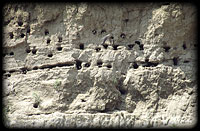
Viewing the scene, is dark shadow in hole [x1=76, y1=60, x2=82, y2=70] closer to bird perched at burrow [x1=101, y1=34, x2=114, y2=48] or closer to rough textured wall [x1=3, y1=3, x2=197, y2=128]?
rough textured wall [x1=3, y1=3, x2=197, y2=128]

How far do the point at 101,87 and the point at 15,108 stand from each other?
9.85 feet

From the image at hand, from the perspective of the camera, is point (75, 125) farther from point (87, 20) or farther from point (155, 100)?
point (87, 20)

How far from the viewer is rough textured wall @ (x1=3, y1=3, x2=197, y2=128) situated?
15055mm

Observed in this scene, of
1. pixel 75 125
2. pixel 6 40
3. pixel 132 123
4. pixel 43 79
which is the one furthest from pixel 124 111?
pixel 6 40

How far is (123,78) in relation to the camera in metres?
15.7

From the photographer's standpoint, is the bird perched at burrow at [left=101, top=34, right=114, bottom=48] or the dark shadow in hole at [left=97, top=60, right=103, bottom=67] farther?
the bird perched at burrow at [left=101, top=34, right=114, bottom=48]

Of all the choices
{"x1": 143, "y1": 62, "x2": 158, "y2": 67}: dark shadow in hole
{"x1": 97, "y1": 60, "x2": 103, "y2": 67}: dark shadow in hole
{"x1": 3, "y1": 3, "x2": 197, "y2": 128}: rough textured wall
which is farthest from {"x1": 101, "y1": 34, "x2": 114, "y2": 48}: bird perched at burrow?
{"x1": 143, "y1": 62, "x2": 158, "y2": 67}: dark shadow in hole

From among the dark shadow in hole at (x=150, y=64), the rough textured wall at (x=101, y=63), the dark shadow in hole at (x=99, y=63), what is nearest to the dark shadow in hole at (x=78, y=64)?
the rough textured wall at (x=101, y=63)

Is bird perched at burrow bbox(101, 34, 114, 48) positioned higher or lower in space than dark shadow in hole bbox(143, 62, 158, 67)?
higher

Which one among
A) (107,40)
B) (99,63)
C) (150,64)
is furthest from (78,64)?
(150,64)

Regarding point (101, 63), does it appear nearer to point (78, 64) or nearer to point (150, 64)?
point (78, 64)

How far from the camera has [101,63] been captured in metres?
15.9

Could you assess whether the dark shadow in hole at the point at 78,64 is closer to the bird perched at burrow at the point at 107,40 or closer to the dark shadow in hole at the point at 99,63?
the dark shadow in hole at the point at 99,63

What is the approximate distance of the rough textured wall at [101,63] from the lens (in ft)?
49.4
